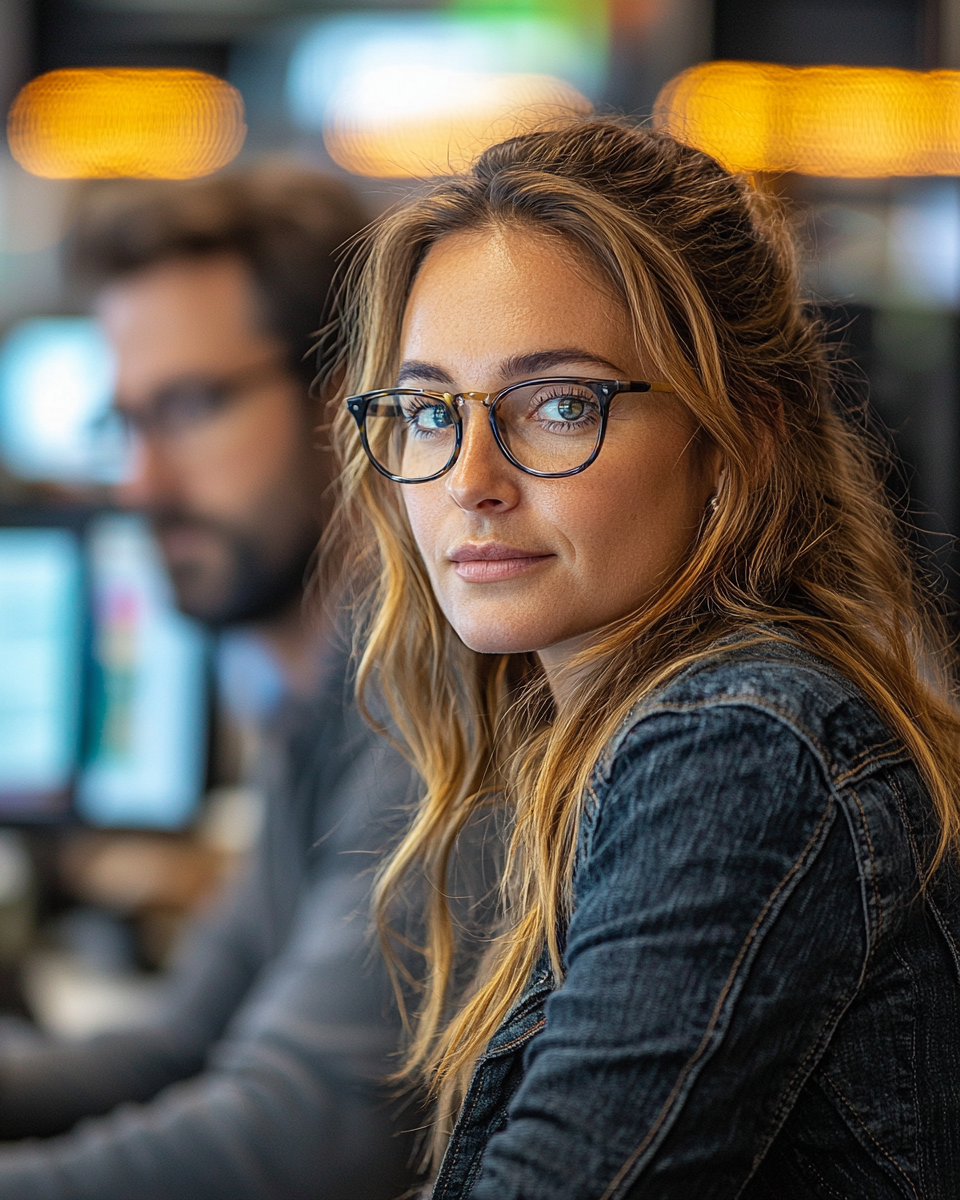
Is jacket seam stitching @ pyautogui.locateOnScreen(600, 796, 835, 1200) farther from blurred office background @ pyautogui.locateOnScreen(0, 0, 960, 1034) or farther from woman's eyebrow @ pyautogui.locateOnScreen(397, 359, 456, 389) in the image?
blurred office background @ pyautogui.locateOnScreen(0, 0, 960, 1034)

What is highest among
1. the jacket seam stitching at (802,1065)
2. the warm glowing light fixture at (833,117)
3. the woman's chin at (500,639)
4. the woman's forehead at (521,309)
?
the warm glowing light fixture at (833,117)

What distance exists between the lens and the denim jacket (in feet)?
1.98

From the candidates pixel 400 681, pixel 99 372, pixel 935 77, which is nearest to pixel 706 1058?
pixel 400 681

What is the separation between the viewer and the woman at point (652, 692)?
2.02 feet

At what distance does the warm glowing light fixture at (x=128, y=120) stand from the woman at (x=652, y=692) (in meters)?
2.79

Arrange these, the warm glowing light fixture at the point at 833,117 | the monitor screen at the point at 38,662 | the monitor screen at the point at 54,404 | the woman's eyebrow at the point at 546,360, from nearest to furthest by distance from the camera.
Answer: the woman's eyebrow at the point at 546,360
the monitor screen at the point at 38,662
the monitor screen at the point at 54,404
the warm glowing light fixture at the point at 833,117

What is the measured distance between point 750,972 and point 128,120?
11.8ft

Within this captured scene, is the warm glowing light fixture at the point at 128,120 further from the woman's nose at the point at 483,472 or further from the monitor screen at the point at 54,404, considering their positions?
the woman's nose at the point at 483,472

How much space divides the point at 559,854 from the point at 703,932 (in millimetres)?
203

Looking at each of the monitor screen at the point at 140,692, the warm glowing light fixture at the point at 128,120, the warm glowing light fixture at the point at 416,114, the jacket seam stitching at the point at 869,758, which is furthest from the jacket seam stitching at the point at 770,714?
the warm glowing light fixture at the point at 128,120

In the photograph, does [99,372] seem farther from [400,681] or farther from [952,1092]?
[952,1092]

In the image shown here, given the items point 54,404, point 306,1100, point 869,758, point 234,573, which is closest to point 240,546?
point 234,573

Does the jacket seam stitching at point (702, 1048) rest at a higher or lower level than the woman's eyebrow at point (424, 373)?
lower

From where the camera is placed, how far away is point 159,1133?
117 centimetres
